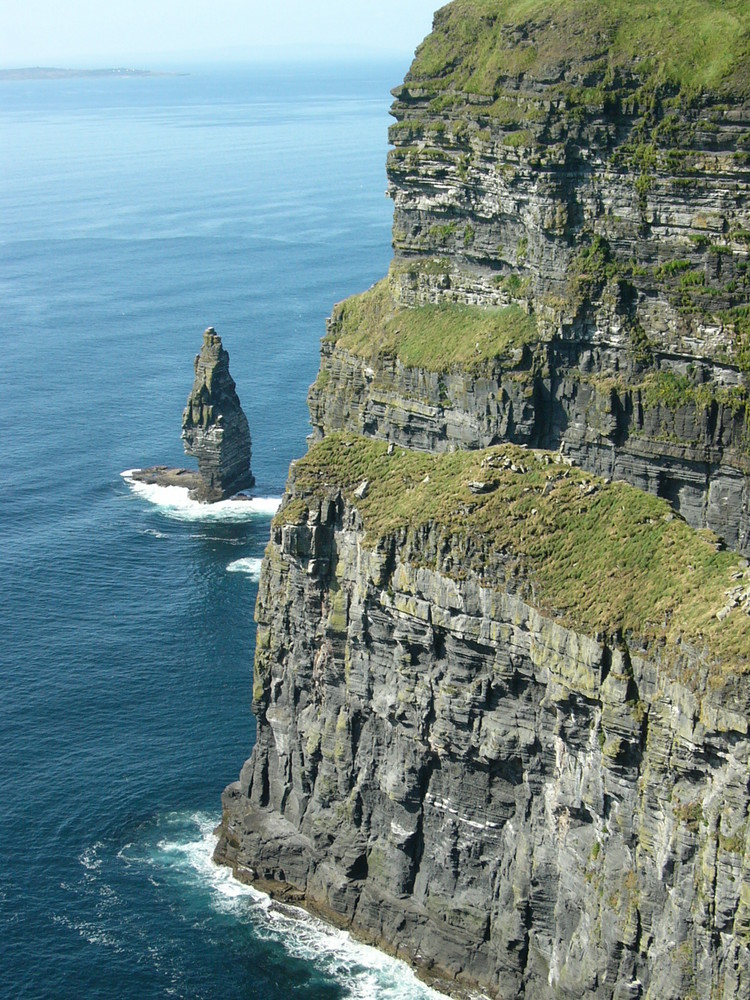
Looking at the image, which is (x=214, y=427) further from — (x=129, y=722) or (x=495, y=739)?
(x=495, y=739)

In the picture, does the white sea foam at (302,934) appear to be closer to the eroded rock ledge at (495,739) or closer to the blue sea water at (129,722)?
the blue sea water at (129,722)

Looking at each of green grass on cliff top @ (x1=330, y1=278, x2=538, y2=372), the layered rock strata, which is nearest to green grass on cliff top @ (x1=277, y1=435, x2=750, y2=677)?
green grass on cliff top @ (x1=330, y1=278, x2=538, y2=372)

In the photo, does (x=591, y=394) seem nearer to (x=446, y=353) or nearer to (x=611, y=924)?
(x=446, y=353)

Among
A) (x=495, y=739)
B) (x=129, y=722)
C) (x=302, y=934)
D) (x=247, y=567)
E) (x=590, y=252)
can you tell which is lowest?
(x=302, y=934)

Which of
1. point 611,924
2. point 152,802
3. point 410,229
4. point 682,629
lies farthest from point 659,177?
point 152,802

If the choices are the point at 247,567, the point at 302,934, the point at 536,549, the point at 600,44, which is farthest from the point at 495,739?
the point at 247,567

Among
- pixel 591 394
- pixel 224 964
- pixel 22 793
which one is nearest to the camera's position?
pixel 224 964
